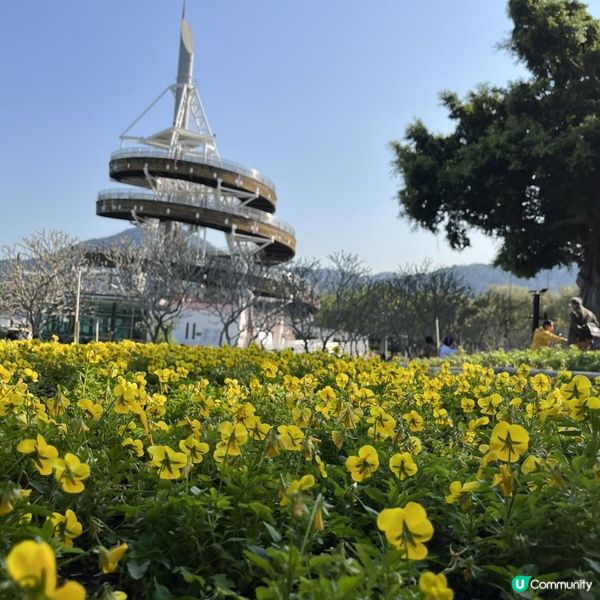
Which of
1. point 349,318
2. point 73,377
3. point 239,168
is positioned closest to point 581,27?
point 349,318

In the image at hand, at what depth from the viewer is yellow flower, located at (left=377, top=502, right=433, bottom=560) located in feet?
3.92

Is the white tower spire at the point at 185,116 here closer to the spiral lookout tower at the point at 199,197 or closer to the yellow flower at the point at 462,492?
the spiral lookout tower at the point at 199,197

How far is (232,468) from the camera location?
196cm

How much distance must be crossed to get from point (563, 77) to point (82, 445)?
23.6 m

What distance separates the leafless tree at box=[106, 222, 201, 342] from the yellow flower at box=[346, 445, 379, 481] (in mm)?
28210

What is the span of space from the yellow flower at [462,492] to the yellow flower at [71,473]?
1018mm

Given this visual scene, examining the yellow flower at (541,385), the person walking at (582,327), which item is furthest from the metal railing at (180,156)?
the yellow flower at (541,385)

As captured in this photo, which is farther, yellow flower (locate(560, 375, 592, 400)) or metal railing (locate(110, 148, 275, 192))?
metal railing (locate(110, 148, 275, 192))

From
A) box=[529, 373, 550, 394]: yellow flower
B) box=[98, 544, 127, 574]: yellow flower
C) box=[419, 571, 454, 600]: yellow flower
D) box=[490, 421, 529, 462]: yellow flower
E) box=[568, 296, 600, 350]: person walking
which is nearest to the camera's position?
box=[419, 571, 454, 600]: yellow flower

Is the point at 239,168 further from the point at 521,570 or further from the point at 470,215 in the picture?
the point at 521,570

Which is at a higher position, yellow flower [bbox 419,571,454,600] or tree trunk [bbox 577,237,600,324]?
tree trunk [bbox 577,237,600,324]

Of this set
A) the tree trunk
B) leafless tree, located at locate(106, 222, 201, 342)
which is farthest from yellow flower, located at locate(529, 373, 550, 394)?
leafless tree, located at locate(106, 222, 201, 342)

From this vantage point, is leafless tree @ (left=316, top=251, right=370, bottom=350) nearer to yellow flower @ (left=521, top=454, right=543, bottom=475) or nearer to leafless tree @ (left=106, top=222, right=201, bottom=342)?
leafless tree @ (left=106, top=222, right=201, bottom=342)

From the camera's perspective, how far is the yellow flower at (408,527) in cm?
120
